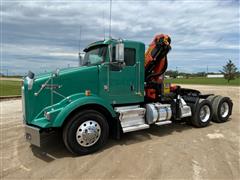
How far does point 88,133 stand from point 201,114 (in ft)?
15.1

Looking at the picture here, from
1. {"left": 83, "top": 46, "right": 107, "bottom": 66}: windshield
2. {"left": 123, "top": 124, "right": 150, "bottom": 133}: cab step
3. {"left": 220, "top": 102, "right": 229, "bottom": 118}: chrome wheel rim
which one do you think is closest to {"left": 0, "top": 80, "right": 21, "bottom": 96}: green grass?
{"left": 83, "top": 46, "right": 107, "bottom": 66}: windshield

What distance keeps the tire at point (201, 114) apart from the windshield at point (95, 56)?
384cm

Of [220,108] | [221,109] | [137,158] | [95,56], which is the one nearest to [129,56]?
[95,56]

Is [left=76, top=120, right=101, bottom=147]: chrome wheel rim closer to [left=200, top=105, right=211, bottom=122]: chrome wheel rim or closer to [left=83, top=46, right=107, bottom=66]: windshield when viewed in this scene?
[left=83, top=46, right=107, bottom=66]: windshield

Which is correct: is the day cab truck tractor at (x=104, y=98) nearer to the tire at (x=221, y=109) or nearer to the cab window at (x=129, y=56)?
the cab window at (x=129, y=56)

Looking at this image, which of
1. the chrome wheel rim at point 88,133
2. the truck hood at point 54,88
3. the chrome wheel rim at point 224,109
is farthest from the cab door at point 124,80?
the chrome wheel rim at point 224,109

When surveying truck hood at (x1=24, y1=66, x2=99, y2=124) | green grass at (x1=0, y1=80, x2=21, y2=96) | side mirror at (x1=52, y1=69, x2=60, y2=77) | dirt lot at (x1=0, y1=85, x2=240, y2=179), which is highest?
side mirror at (x1=52, y1=69, x2=60, y2=77)

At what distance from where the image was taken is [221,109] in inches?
350

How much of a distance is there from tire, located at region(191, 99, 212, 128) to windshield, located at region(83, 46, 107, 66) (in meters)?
3.84

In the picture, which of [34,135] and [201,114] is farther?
[201,114]

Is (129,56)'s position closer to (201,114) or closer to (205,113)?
(201,114)

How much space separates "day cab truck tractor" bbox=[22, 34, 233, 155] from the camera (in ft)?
17.2

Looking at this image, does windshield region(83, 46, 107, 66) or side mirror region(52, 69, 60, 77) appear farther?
windshield region(83, 46, 107, 66)

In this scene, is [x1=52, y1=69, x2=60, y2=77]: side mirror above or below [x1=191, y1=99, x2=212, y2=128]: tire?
above
